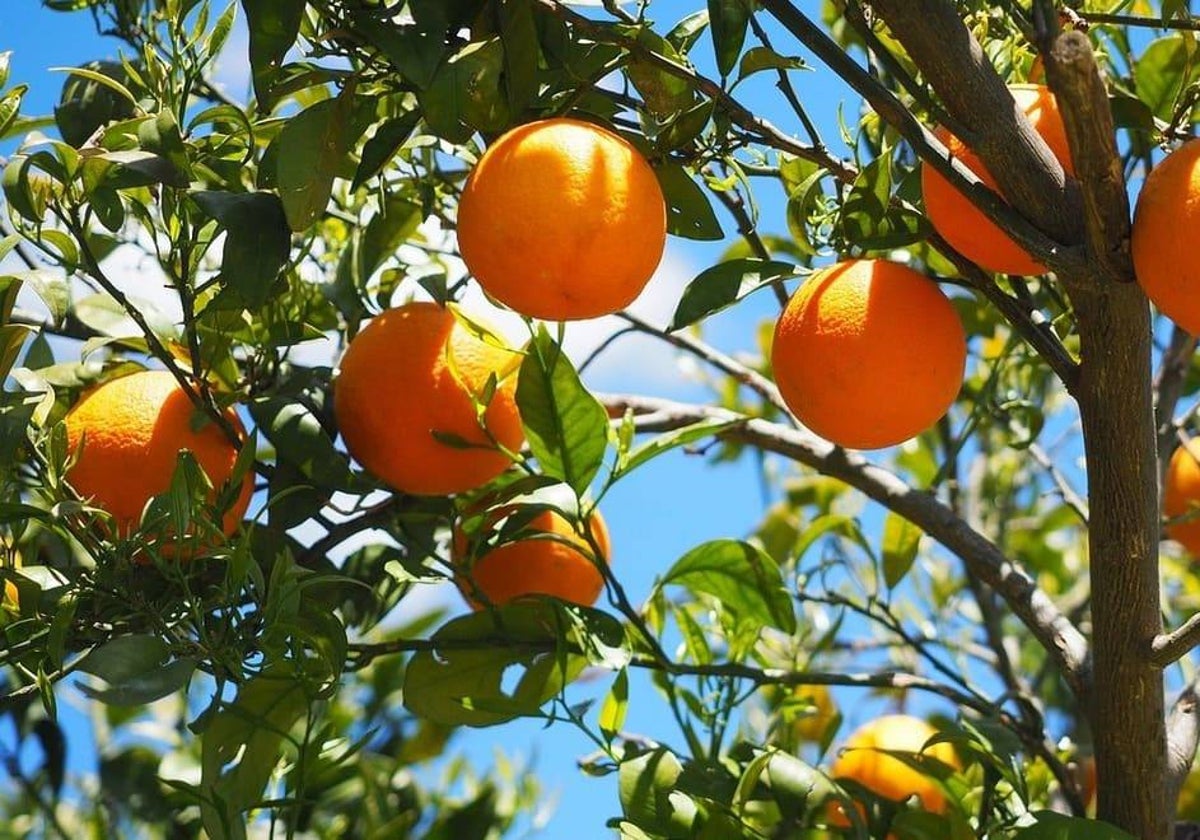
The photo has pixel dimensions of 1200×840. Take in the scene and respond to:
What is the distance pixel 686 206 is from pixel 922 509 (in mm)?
408

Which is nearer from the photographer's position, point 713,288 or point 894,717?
point 713,288

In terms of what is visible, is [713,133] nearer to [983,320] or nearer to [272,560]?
[272,560]

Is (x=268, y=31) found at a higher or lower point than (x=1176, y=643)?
higher

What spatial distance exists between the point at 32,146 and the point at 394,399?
1.01 ft

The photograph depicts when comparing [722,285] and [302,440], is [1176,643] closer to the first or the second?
[722,285]

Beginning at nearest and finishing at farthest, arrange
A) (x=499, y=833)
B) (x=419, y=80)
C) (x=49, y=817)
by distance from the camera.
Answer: (x=419, y=80), (x=49, y=817), (x=499, y=833)

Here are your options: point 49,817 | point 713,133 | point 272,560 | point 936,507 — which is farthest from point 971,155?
point 49,817

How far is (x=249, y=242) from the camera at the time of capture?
0.89 m

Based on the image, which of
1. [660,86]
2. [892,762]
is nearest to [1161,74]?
[660,86]

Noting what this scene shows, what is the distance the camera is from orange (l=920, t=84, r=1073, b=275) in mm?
865

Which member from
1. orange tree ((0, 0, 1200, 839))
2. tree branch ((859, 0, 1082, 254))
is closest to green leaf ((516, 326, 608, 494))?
orange tree ((0, 0, 1200, 839))

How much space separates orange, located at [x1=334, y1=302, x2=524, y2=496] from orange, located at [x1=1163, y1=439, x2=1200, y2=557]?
2.41 ft

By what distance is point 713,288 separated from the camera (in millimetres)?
913

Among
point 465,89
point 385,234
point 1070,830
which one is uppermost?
point 385,234
